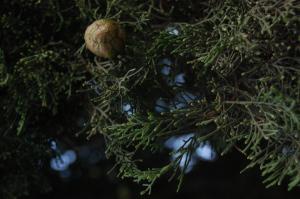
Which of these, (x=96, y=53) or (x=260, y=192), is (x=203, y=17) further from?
(x=260, y=192)

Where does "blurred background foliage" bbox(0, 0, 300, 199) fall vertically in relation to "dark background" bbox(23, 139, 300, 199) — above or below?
above

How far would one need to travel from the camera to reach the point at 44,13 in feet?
2.57

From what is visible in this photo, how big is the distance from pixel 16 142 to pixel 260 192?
88cm

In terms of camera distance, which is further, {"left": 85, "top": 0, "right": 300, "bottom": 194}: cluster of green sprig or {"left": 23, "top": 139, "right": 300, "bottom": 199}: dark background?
{"left": 23, "top": 139, "right": 300, "bottom": 199}: dark background

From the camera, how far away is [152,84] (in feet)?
2.48

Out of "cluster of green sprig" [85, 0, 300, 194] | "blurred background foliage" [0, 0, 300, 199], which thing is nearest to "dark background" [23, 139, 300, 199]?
"blurred background foliage" [0, 0, 300, 199]

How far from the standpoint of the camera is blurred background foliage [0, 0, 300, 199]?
2.07ft

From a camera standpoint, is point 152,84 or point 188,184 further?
point 188,184

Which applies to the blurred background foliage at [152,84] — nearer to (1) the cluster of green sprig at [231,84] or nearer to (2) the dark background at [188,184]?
(1) the cluster of green sprig at [231,84]

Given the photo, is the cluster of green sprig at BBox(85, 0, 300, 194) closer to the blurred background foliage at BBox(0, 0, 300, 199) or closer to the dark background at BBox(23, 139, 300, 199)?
the blurred background foliage at BBox(0, 0, 300, 199)

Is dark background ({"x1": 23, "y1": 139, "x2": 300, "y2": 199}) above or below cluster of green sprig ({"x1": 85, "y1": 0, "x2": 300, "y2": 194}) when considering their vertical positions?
below

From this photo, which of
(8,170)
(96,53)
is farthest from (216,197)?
(96,53)

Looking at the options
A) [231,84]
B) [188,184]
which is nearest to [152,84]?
[231,84]

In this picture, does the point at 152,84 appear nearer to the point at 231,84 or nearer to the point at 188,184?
the point at 231,84
